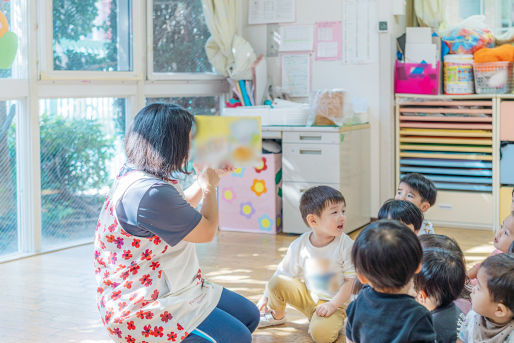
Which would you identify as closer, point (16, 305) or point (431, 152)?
point (16, 305)

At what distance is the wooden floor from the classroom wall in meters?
0.57

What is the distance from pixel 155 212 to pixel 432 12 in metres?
3.69

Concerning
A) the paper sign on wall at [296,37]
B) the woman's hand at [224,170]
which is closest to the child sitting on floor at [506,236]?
the woman's hand at [224,170]

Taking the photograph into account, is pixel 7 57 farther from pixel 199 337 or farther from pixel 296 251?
pixel 199 337

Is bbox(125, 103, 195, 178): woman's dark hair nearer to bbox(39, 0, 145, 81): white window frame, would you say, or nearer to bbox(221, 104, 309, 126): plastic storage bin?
bbox(39, 0, 145, 81): white window frame

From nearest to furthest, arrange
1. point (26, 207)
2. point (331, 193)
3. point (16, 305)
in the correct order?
point (331, 193), point (16, 305), point (26, 207)

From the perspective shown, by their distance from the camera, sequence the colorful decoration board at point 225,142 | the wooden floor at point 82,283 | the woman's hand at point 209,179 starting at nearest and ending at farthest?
the woman's hand at point 209,179 < the colorful decoration board at point 225,142 < the wooden floor at point 82,283

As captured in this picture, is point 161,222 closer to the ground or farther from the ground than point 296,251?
farther from the ground

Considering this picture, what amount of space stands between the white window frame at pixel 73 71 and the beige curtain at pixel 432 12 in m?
2.01

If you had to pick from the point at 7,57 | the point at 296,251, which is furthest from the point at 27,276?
the point at 296,251

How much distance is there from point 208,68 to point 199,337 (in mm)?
3469

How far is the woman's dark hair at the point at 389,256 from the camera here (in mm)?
1483

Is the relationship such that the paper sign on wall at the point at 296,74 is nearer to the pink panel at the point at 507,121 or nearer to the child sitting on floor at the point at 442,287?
the pink panel at the point at 507,121

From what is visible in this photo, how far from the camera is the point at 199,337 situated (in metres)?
1.96
